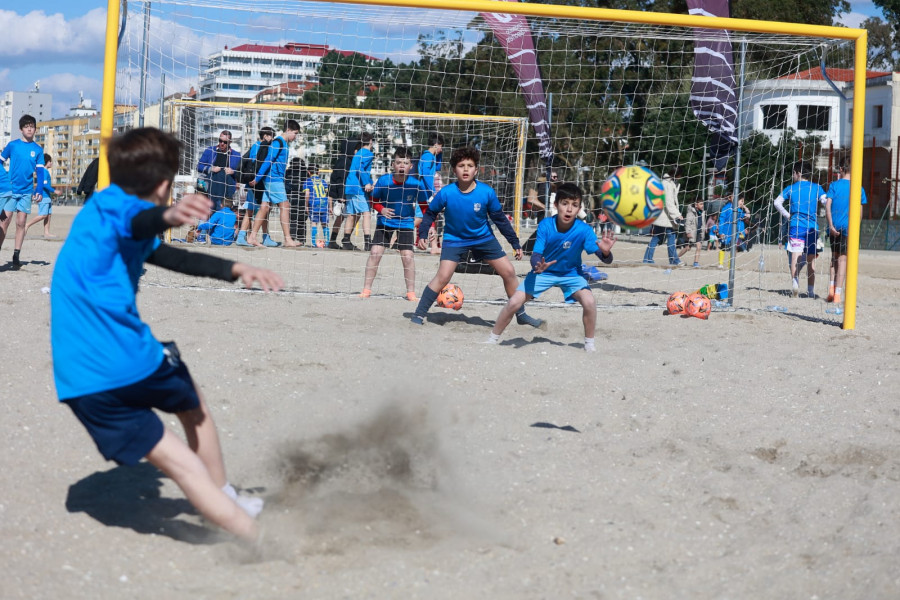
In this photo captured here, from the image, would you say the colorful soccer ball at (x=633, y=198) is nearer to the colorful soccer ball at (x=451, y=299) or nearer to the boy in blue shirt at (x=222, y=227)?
the colorful soccer ball at (x=451, y=299)

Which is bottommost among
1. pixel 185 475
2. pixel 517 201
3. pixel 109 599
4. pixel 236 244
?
pixel 109 599

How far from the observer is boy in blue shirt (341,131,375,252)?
14008mm

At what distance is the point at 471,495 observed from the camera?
14.2ft

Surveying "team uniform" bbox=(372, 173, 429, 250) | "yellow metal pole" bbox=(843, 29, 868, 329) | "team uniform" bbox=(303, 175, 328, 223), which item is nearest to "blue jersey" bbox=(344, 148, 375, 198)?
"team uniform" bbox=(372, 173, 429, 250)

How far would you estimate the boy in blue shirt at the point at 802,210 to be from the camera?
37.9 feet

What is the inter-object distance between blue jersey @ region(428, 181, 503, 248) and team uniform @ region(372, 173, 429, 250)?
1409 millimetres

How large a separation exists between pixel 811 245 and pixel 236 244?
8681 mm

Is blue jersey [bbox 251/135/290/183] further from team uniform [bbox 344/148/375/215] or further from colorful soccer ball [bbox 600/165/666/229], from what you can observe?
colorful soccer ball [bbox 600/165/666/229]

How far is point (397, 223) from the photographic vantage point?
10.0 m

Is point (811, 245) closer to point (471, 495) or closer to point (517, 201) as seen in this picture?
point (517, 201)

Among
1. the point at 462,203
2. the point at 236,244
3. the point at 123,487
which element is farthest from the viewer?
the point at 236,244

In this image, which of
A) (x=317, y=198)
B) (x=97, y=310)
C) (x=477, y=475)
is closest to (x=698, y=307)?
(x=477, y=475)

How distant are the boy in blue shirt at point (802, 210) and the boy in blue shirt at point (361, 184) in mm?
5912

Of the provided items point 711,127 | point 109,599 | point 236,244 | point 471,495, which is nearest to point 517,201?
point 236,244
